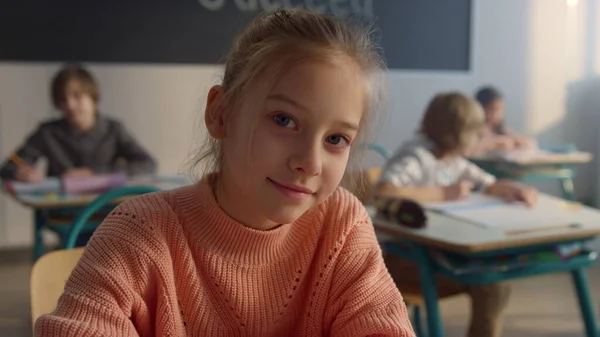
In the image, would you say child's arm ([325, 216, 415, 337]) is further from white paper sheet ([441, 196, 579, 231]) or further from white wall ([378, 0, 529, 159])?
white wall ([378, 0, 529, 159])

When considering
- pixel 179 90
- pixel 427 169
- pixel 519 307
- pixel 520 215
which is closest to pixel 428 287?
pixel 520 215

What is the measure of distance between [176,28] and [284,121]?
10.9 feet

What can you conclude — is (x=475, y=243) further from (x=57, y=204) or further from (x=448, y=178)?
(x=57, y=204)

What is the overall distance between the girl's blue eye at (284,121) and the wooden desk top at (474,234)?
Result: 104 cm

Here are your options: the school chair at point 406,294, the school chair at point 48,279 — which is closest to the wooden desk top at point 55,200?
the school chair at point 406,294

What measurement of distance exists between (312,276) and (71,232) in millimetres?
825

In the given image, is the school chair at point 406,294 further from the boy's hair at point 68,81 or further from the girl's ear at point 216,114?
the boy's hair at point 68,81

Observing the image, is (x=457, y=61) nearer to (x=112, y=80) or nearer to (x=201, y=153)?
(x=112, y=80)

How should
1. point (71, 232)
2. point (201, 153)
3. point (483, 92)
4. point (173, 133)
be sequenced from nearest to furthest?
point (201, 153)
point (71, 232)
point (173, 133)
point (483, 92)

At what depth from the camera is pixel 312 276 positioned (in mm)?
874

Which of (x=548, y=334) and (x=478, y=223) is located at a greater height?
(x=478, y=223)

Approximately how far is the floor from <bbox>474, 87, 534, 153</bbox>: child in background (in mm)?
782

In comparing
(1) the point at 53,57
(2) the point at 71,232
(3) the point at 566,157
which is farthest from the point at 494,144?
(2) the point at 71,232

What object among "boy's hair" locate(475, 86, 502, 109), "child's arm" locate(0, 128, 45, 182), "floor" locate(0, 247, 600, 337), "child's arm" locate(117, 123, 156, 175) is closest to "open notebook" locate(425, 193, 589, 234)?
"floor" locate(0, 247, 600, 337)
